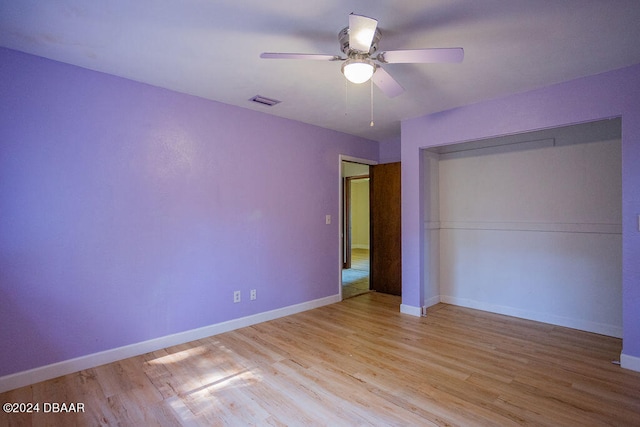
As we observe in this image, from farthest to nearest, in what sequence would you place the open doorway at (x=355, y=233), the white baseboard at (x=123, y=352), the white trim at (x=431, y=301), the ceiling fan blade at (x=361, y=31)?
the open doorway at (x=355, y=233)
the white trim at (x=431, y=301)
the white baseboard at (x=123, y=352)
the ceiling fan blade at (x=361, y=31)

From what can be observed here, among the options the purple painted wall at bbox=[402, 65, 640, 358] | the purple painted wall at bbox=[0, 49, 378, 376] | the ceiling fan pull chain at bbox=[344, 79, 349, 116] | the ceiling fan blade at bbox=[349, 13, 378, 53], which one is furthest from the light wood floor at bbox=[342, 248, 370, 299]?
the ceiling fan blade at bbox=[349, 13, 378, 53]

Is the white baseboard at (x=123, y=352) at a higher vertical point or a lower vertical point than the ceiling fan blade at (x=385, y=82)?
lower

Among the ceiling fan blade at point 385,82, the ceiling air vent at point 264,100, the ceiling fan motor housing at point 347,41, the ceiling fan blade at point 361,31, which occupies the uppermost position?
the ceiling air vent at point 264,100

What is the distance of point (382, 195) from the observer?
490 cm

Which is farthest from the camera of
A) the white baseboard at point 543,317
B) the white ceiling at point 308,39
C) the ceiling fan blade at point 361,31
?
the white baseboard at point 543,317

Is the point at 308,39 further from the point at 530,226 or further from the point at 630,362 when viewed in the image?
the point at 630,362

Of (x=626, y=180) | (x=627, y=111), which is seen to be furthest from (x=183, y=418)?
(x=627, y=111)

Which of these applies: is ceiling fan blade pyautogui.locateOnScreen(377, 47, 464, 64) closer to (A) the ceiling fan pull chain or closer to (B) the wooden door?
(A) the ceiling fan pull chain

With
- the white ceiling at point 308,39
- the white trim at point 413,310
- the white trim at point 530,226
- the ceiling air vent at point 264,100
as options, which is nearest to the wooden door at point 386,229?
the white trim at point 530,226

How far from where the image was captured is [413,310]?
3795 mm

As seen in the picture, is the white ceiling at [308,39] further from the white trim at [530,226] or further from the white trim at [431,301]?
the white trim at [431,301]

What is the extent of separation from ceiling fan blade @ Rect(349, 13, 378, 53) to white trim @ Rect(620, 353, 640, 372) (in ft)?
10.3

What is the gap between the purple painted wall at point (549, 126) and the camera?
2445 millimetres

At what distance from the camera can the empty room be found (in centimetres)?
192
